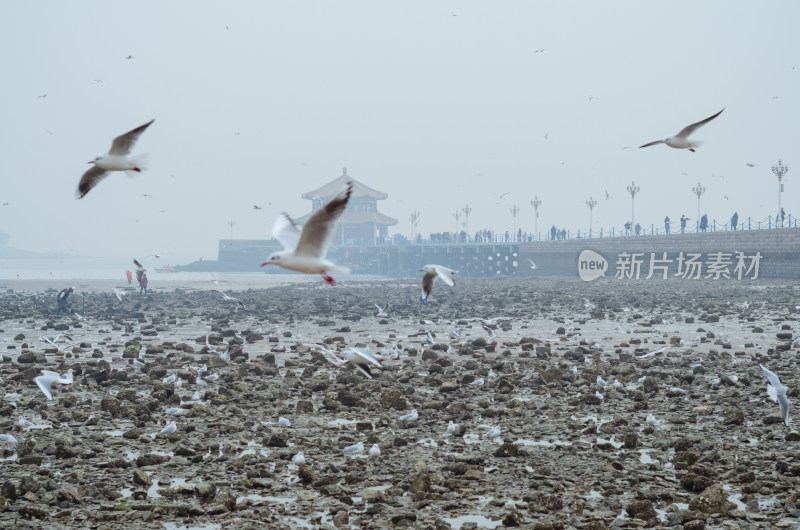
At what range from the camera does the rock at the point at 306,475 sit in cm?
607

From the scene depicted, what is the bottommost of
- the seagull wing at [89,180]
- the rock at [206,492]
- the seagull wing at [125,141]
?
the rock at [206,492]

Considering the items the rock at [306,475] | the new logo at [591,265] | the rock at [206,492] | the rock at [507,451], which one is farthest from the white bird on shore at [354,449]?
the new logo at [591,265]

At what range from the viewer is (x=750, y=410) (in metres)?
8.38

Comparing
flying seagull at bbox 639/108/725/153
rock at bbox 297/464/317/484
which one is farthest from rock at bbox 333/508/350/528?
flying seagull at bbox 639/108/725/153

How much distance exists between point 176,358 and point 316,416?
5.11m

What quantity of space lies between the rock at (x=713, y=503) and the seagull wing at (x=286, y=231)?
3555mm

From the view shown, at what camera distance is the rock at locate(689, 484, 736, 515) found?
5.18 m

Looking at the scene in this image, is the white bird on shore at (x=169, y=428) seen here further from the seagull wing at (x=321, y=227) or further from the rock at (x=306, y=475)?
the seagull wing at (x=321, y=227)

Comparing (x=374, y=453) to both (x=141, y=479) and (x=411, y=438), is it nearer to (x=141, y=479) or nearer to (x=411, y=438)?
(x=411, y=438)

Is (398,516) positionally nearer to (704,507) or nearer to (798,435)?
(704,507)

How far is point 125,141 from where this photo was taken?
6695 mm

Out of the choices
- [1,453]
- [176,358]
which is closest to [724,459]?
[1,453]

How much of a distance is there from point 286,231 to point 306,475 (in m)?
2.04

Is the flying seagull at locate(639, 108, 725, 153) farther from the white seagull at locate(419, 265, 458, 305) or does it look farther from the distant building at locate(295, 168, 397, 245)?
the distant building at locate(295, 168, 397, 245)
